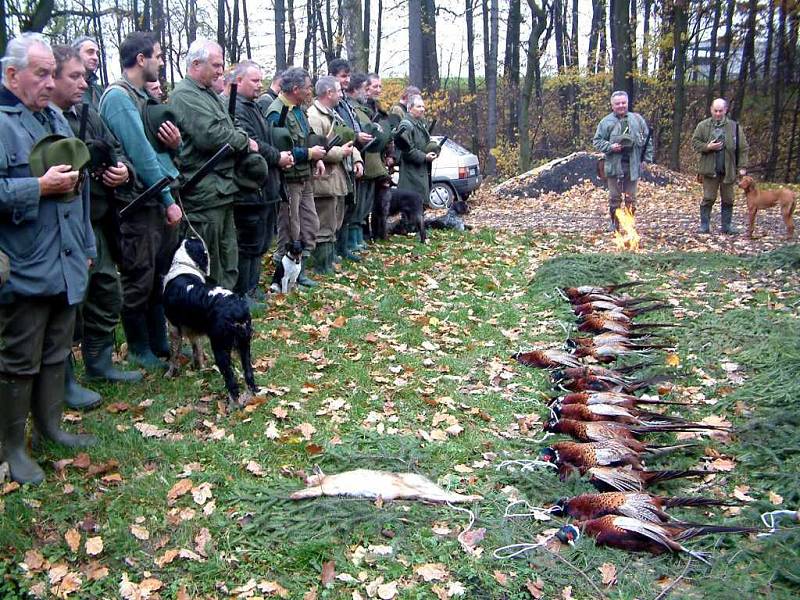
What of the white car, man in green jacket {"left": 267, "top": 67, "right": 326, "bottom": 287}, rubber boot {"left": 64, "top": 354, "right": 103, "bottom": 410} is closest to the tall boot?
rubber boot {"left": 64, "top": 354, "right": 103, "bottom": 410}

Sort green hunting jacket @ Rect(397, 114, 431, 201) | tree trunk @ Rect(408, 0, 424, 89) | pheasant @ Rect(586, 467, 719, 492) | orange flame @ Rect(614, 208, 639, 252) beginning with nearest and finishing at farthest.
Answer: pheasant @ Rect(586, 467, 719, 492) < green hunting jacket @ Rect(397, 114, 431, 201) < orange flame @ Rect(614, 208, 639, 252) < tree trunk @ Rect(408, 0, 424, 89)

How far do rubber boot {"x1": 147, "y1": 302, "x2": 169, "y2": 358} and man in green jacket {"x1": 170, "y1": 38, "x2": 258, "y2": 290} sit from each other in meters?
0.58

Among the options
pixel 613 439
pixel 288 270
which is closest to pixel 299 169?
pixel 288 270

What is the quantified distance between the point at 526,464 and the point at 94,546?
2.60 m

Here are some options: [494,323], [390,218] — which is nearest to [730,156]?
[390,218]

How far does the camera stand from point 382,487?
4.27 meters

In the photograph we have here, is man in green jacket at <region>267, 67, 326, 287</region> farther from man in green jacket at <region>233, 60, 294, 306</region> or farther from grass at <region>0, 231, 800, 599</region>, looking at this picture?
grass at <region>0, 231, 800, 599</region>

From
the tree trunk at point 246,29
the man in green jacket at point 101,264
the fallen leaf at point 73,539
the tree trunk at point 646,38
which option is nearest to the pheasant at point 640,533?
the fallen leaf at point 73,539

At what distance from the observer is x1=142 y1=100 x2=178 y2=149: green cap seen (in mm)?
5746

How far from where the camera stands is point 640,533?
375 centimetres

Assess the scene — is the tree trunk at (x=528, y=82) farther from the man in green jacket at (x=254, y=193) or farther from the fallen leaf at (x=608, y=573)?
the fallen leaf at (x=608, y=573)

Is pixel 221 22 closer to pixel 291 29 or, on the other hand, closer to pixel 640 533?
pixel 291 29

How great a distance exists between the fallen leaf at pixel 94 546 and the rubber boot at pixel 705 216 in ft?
40.3

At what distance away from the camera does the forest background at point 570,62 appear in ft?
80.3
